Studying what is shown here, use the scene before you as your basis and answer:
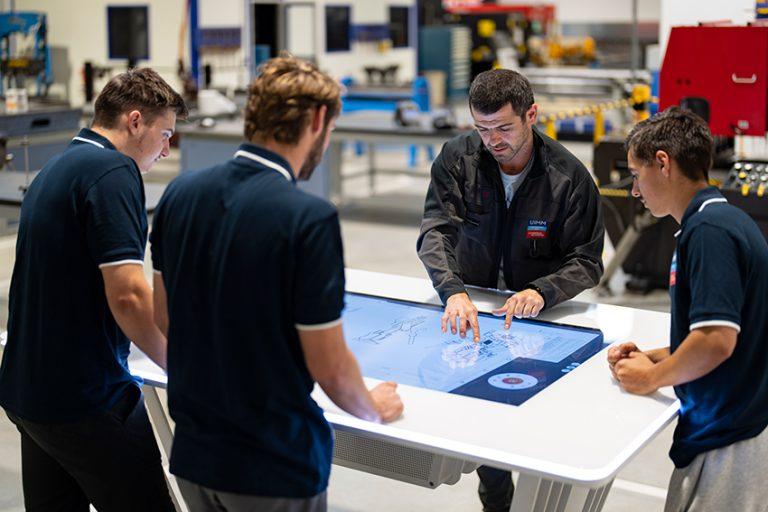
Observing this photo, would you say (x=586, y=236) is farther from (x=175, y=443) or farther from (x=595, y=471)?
(x=175, y=443)

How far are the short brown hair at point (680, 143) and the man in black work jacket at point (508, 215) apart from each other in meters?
0.76

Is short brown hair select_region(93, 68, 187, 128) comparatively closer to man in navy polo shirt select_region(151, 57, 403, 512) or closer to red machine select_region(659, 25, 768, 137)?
man in navy polo shirt select_region(151, 57, 403, 512)

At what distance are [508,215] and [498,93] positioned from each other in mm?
381

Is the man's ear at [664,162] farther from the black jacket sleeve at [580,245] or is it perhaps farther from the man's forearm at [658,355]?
the black jacket sleeve at [580,245]

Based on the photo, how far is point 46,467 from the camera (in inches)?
93.7

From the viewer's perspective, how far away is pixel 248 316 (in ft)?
5.40

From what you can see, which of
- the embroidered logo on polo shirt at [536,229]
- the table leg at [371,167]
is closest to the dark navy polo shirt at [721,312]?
the embroidered logo on polo shirt at [536,229]

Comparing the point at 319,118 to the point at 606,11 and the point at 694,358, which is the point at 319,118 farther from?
the point at 606,11

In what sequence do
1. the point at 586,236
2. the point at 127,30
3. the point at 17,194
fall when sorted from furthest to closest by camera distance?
1. the point at 127,30
2. the point at 17,194
3. the point at 586,236

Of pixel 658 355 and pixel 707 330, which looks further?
pixel 658 355

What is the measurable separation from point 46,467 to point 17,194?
109 inches

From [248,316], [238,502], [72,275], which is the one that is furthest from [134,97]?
[238,502]

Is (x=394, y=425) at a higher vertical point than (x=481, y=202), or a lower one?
lower

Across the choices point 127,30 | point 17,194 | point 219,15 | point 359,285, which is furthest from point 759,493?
point 219,15
